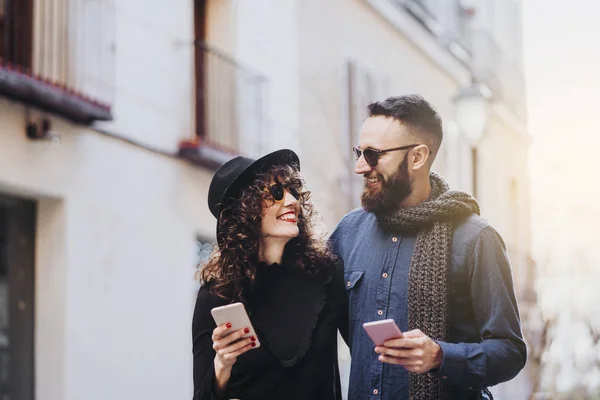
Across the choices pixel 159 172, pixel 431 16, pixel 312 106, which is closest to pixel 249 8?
pixel 312 106

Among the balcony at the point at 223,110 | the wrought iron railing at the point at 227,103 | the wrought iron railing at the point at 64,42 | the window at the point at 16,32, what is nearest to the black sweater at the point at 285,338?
the wrought iron railing at the point at 64,42

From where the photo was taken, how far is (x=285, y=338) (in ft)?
12.4

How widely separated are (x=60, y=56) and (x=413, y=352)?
6.02 m

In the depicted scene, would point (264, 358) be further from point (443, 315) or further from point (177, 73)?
point (177, 73)

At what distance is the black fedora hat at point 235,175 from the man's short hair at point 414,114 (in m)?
0.38

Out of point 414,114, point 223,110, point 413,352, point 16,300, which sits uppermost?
point 223,110

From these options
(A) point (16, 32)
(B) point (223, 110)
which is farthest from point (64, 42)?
(B) point (223, 110)

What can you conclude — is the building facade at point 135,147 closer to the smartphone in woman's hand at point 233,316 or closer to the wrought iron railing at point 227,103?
the wrought iron railing at point 227,103

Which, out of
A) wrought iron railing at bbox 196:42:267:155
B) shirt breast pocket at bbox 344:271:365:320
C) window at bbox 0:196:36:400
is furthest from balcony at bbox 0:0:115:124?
shirt breast pocket at bbox 344:271:365:320

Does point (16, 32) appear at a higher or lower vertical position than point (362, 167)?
higher

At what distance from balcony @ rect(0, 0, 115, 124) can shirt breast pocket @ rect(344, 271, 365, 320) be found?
14.8ft

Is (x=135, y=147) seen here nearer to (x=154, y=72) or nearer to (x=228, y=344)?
(x=154, y=72)

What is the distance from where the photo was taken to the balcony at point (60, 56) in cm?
809

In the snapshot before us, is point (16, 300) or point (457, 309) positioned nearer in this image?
point (457, 309)
